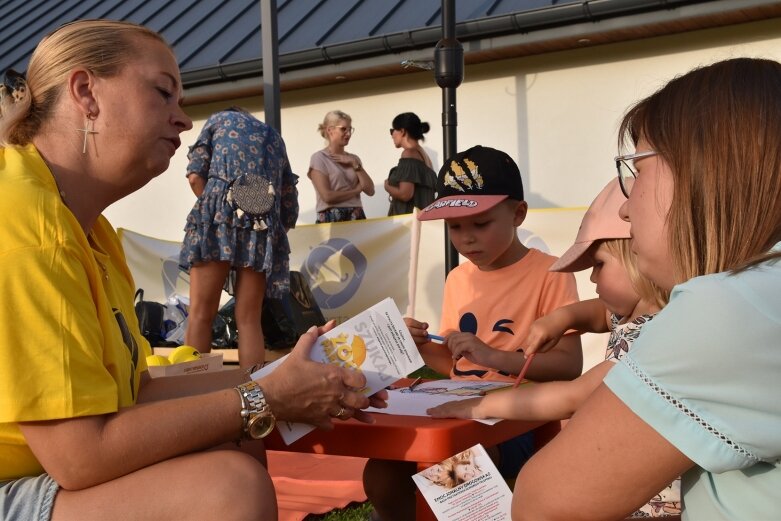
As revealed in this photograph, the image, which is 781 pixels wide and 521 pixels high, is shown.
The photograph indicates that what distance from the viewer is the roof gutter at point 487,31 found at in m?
8.02

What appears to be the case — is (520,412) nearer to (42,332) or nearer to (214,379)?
(214,379)

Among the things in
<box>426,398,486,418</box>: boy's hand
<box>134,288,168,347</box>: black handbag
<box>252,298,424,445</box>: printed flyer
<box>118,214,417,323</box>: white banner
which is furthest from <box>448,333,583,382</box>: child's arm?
<box>134,288,168,347</box>: black handbag

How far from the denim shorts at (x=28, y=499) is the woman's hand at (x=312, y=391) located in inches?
18.8

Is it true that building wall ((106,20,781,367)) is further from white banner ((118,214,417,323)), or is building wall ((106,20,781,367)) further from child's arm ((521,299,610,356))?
child's arm ((521,299,610,356))

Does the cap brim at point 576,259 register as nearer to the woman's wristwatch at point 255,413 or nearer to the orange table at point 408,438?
the orange table at point 408,438

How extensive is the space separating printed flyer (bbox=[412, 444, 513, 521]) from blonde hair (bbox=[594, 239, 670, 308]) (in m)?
0.86

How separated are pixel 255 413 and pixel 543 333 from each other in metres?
1.08

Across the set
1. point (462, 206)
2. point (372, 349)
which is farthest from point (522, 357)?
point (372, 349)

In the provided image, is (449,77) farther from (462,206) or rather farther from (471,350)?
(471,350)

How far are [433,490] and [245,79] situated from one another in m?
9.70

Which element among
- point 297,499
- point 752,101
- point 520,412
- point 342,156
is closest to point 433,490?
point 520,412

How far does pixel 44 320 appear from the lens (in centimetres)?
173

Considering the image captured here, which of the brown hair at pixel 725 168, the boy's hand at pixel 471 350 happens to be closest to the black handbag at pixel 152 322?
the boy's hand at pixel 471 350

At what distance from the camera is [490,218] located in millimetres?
3449
